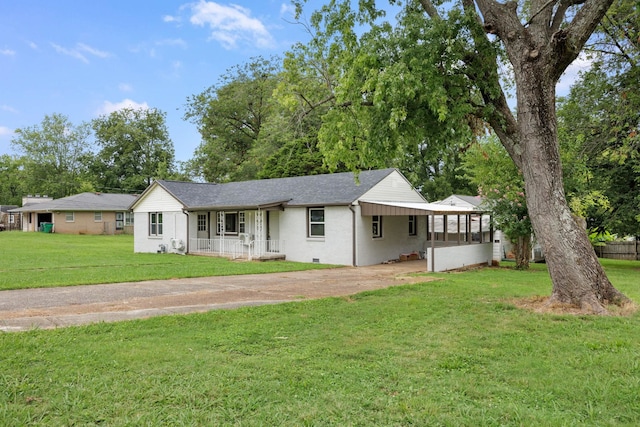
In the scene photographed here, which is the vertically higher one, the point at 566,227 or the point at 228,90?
the point at 228,90

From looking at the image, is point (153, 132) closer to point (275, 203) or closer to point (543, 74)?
point (275, 203)

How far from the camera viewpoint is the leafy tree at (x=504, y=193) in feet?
53.3

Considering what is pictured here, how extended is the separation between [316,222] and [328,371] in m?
14.4

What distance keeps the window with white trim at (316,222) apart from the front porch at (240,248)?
1.83m

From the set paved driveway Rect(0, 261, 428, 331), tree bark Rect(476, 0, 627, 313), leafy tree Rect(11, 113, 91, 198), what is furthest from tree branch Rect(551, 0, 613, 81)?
leafy tree Rect(11, 113, 91, 198)

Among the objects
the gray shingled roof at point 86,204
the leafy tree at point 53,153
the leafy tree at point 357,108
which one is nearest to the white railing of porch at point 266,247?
the leafy tree at point 357,108

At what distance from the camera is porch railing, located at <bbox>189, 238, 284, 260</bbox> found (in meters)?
20.2

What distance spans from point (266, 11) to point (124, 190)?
4964 cm

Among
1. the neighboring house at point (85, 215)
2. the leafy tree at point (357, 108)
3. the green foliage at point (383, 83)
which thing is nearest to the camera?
the green foliage at point (383, 83)

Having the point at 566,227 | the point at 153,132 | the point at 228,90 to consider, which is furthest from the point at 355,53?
the point at 153,132

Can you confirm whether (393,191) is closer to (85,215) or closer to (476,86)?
(476,86)

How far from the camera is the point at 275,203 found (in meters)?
19.6

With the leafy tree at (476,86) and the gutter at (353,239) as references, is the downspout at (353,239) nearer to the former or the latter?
the gutter at (353,239)

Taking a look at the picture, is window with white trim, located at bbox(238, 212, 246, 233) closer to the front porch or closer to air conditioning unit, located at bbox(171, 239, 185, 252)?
the front porch
